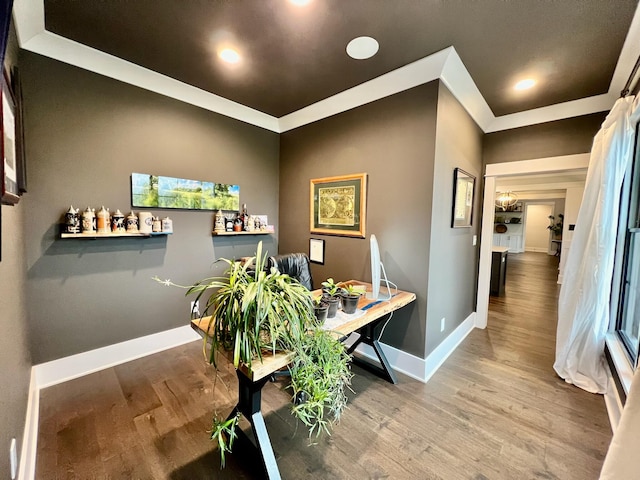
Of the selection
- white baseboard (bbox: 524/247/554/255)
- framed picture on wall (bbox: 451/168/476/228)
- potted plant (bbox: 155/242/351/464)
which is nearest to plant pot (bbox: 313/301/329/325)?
potted plant (bbox: 155/242/351/464)

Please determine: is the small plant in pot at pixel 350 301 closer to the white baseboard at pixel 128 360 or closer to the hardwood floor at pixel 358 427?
the hardwood floor at pixel 358 427

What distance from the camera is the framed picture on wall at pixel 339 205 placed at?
2676 millimetres

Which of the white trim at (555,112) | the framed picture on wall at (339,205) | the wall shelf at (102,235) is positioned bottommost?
the wall shelf at (102,235)

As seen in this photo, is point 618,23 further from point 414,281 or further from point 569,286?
point 414,281

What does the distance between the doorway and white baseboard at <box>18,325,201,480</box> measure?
1310 cm

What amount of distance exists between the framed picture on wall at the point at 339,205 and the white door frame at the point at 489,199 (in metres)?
1.78

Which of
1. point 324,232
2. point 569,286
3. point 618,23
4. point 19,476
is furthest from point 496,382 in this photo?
point 19,476

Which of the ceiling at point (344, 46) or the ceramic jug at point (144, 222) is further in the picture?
the ceramic jug at point (144, 222)

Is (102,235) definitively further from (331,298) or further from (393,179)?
(393,179)

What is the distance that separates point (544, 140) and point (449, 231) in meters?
1.60

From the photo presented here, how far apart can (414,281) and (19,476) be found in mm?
2620

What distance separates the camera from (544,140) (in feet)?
9.62

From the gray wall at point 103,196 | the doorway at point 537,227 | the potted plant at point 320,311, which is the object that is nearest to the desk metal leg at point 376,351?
the potted plant at point 320,311

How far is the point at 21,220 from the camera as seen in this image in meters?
1.86
